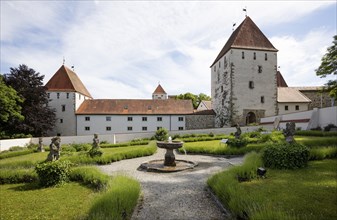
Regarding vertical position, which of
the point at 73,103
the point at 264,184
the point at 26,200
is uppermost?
the point at 73,103

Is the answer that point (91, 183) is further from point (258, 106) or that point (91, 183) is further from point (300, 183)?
point (258, 106)

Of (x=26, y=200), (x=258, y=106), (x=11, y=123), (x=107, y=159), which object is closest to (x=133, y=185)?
(x=26, y=200)

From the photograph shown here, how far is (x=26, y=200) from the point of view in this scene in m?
8.00

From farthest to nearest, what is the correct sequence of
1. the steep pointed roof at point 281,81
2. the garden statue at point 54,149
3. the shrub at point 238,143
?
1. the steep pointed roof at point 281,81
2. the shrub at point 238,143
3. the garden statue at point 54,149

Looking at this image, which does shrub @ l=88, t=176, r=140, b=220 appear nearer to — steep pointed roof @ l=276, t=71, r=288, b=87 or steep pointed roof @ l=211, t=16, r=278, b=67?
steep pointed roof @ l=211, t=16, r=278, b=67

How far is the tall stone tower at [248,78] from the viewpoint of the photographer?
34062 millimetres

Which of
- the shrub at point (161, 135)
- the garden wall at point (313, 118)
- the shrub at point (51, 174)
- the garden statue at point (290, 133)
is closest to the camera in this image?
the shrub at point (51, 174)

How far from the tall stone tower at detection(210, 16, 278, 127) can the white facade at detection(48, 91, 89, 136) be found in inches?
905

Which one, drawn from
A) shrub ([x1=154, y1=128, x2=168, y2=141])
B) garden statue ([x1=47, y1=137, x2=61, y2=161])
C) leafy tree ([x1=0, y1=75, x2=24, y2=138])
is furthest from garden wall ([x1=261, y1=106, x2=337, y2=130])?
leafy tree ([x1=0, y1=75, x2=24, y2=138])

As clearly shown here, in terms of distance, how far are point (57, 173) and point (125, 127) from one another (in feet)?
88.8

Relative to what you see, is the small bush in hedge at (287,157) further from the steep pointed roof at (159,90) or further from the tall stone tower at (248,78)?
the steep pointed roof at (159,90)

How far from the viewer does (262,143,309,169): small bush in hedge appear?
985 centimetres

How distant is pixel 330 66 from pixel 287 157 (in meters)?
15.5

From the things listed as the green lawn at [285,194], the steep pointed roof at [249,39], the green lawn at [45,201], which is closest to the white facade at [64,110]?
the steep pointed roof at [249,39]
